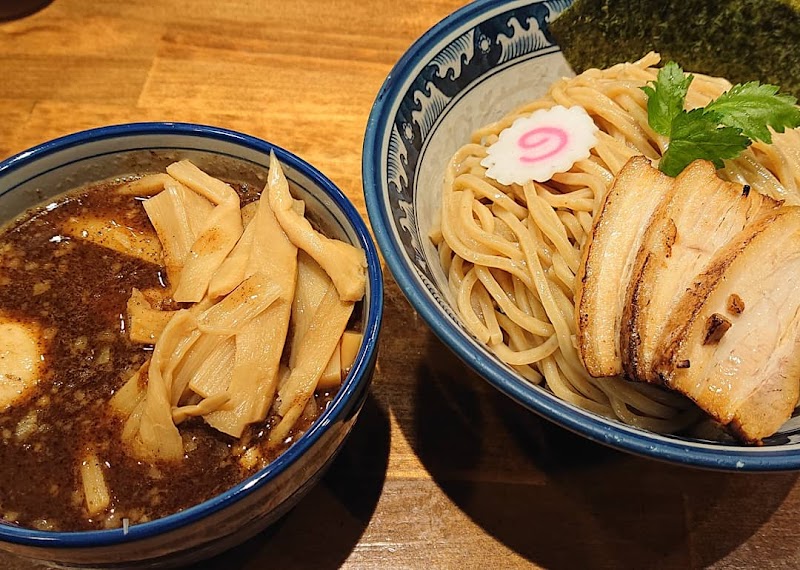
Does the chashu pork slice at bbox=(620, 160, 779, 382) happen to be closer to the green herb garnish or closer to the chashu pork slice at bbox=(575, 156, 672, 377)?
the chashu pork slice at bbox=(575, 156, 672, 377)

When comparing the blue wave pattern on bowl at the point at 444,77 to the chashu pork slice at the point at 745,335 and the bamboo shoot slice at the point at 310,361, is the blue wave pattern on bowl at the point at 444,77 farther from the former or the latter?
the chashu pork slice at the point at 745,335

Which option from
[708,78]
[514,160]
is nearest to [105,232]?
[514,160]

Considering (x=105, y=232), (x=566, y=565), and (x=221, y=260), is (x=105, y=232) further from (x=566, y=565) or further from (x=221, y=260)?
(x=566, y=565)

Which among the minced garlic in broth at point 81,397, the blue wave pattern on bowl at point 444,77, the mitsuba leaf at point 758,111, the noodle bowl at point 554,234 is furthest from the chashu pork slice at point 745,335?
the minced garlic in broth at point 81,397

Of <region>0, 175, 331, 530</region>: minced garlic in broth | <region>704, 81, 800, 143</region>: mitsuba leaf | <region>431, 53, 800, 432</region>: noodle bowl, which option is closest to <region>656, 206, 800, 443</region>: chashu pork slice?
<region>431, 53, 800, 432</region>: noodle bowl

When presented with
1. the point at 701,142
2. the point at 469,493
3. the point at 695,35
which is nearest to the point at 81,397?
the point at 469,493

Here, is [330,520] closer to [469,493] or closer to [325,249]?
[469,493]
